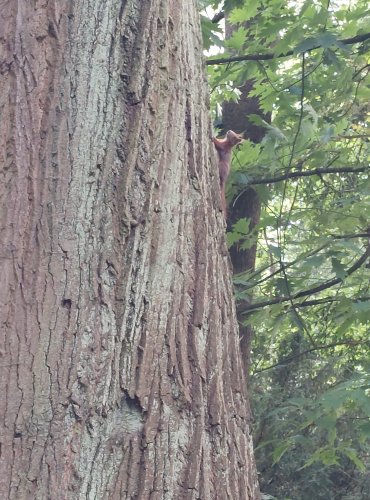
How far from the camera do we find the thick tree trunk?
1379mm

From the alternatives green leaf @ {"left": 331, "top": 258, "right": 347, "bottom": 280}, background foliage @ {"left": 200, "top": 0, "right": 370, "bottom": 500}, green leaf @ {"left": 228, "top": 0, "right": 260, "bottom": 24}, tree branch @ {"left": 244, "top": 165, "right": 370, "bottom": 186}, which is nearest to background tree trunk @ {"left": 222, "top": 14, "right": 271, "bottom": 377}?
background foliage @ {"left": 200, "top": 0, "right": 370, "bottom": 500}

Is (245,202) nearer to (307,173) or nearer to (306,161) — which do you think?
(307,173)

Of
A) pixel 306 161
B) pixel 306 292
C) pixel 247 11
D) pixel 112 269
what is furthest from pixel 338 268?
pixel 112 269

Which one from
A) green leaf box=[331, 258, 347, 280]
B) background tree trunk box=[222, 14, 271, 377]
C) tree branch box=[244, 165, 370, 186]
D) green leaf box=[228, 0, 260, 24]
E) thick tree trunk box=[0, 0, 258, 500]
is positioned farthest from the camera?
background tree trunk box=[222, 14, 271, 377]

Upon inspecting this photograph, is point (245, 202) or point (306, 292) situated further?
point (245, 202)

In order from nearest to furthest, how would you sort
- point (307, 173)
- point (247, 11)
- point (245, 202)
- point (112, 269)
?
point (112, 269) < point (247, 11) < point (307, 173) < point (245, 202)

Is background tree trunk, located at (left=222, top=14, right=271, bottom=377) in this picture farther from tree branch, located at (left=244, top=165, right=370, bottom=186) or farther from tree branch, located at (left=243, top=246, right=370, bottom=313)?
tree branch, located at (left=243, top=246, right=370, bottom=313)

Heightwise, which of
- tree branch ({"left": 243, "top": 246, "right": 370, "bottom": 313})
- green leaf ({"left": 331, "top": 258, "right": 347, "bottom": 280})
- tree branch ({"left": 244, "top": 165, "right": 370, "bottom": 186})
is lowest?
green leaf ({"left": 331, "top": 258, "right": 347, "bottom": 280})

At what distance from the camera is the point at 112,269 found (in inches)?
58.9

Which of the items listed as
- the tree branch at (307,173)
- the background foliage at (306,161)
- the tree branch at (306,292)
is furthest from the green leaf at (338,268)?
the tree branch at (307,173)

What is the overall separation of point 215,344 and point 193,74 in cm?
71

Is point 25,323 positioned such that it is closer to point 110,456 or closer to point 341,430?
point 110,456

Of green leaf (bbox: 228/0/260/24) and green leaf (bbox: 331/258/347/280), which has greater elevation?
green leaf (bbox: 228/0/260/24)

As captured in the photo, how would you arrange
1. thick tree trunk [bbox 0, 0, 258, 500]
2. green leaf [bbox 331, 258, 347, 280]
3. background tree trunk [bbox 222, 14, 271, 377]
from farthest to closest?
background tree trunk [bbox 222, 14, 271, 377], green leaf [bbox 331, 258, 347, 280], thick tree trunk [bbox 0, 0, 258, 500]
